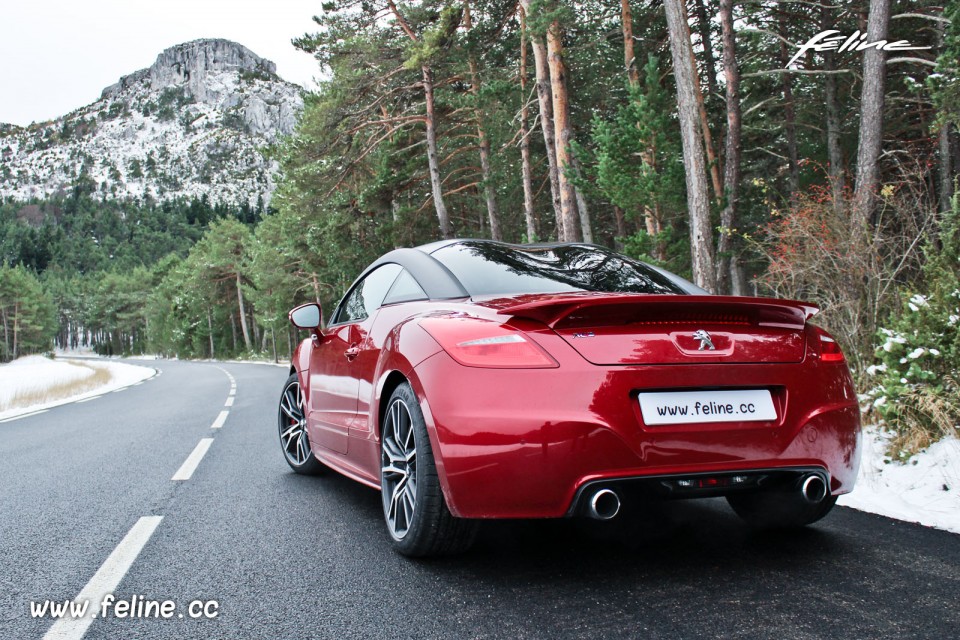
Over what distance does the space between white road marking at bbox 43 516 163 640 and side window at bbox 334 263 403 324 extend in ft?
5.35

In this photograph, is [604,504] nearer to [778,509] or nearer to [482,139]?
[778,509]

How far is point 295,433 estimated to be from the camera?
5719 millimetres

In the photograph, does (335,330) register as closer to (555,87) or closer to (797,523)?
(797,523)

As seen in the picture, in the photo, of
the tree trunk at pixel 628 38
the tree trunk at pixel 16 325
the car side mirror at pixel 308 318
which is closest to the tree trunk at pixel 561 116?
the tree trunk at pixel 628 38

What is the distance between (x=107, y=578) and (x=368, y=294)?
2.11 meters

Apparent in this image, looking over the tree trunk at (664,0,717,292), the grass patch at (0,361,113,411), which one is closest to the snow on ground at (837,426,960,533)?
the tree trunk at (664,0,717,292)

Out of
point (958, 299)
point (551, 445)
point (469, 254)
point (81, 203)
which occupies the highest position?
point (81, 203)

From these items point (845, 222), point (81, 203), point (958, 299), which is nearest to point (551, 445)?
point (958, 299)

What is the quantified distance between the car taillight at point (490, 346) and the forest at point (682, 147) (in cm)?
351

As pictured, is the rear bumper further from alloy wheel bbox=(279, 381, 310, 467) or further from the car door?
alloy wheel bbox=(279, 381, 310, 467)

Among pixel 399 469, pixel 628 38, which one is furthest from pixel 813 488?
pixel 628 38

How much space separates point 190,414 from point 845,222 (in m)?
9.28

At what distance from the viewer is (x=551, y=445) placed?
2566 mm

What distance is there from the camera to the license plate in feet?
8.67
